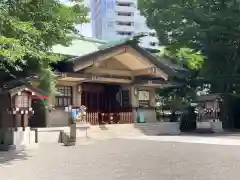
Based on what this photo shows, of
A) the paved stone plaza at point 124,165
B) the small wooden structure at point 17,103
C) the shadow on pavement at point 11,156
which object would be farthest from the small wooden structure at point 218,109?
the shadow on pavement at point 11,156

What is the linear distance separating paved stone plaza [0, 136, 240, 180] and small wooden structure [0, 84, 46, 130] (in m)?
2.28

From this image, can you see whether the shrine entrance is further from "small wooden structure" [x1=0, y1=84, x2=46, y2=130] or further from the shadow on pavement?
the shadow on pavement

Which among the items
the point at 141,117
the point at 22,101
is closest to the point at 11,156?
the point at 22,101

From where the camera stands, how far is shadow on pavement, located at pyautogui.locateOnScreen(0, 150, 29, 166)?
1070 cm

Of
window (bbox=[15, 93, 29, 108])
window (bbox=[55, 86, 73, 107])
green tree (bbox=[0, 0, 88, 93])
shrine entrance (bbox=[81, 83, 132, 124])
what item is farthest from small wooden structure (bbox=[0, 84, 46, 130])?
shrine entrance (bbox=[81, 83, 132, 124])

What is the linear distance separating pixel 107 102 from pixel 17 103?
33.8ft

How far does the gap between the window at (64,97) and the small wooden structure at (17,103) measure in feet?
17.4

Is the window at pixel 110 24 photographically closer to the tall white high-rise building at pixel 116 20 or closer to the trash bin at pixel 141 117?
the tall white high-rise building at pixel 116 20

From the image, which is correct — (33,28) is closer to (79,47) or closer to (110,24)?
(79,47)

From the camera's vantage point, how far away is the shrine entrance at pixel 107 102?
2184 centimetres

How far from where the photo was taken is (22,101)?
46.6ft

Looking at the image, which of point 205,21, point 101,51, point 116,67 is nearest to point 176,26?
point 205,21

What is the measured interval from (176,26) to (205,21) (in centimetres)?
244

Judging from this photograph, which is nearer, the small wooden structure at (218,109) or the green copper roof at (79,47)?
the green copper roof at (79,47)
